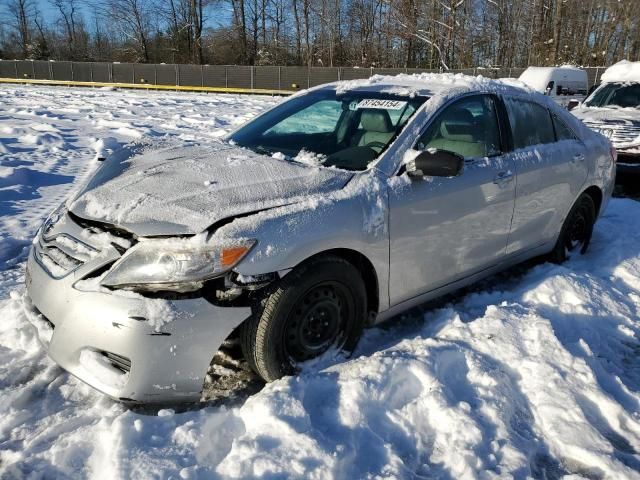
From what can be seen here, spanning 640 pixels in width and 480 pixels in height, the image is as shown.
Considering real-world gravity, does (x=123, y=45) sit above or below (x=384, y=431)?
above

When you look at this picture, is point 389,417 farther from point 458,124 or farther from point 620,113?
point 620,113

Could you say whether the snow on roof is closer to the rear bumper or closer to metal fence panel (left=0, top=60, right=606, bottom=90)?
the rear bumper

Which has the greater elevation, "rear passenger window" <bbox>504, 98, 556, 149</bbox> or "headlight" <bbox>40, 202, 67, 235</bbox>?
"rear passenger window" <bbox>504, 98, 556, 149</bbox>

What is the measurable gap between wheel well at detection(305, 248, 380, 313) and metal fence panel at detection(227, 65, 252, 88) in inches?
1238

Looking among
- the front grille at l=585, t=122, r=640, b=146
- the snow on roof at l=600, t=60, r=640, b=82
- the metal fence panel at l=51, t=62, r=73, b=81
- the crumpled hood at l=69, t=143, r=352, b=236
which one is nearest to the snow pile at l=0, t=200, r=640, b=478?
the crumpled hood at l=69, t=143, r=352, b=236

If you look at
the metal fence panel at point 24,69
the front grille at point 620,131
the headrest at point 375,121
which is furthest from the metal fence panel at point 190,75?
the headrest at point 375,121

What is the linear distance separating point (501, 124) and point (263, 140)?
5.64 feet

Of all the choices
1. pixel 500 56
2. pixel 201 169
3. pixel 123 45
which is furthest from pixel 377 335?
pixel 123 45

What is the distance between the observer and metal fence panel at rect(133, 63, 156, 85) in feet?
115

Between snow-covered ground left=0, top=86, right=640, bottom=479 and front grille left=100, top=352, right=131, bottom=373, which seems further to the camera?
front grille left=100, top=352, right=131, bottom=373

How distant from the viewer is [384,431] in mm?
2373

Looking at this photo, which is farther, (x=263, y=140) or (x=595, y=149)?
(x=595, y=149)

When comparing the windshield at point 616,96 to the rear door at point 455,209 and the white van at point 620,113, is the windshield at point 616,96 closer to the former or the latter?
the white van at point 620,113

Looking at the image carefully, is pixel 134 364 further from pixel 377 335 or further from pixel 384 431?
pixel 377 335
